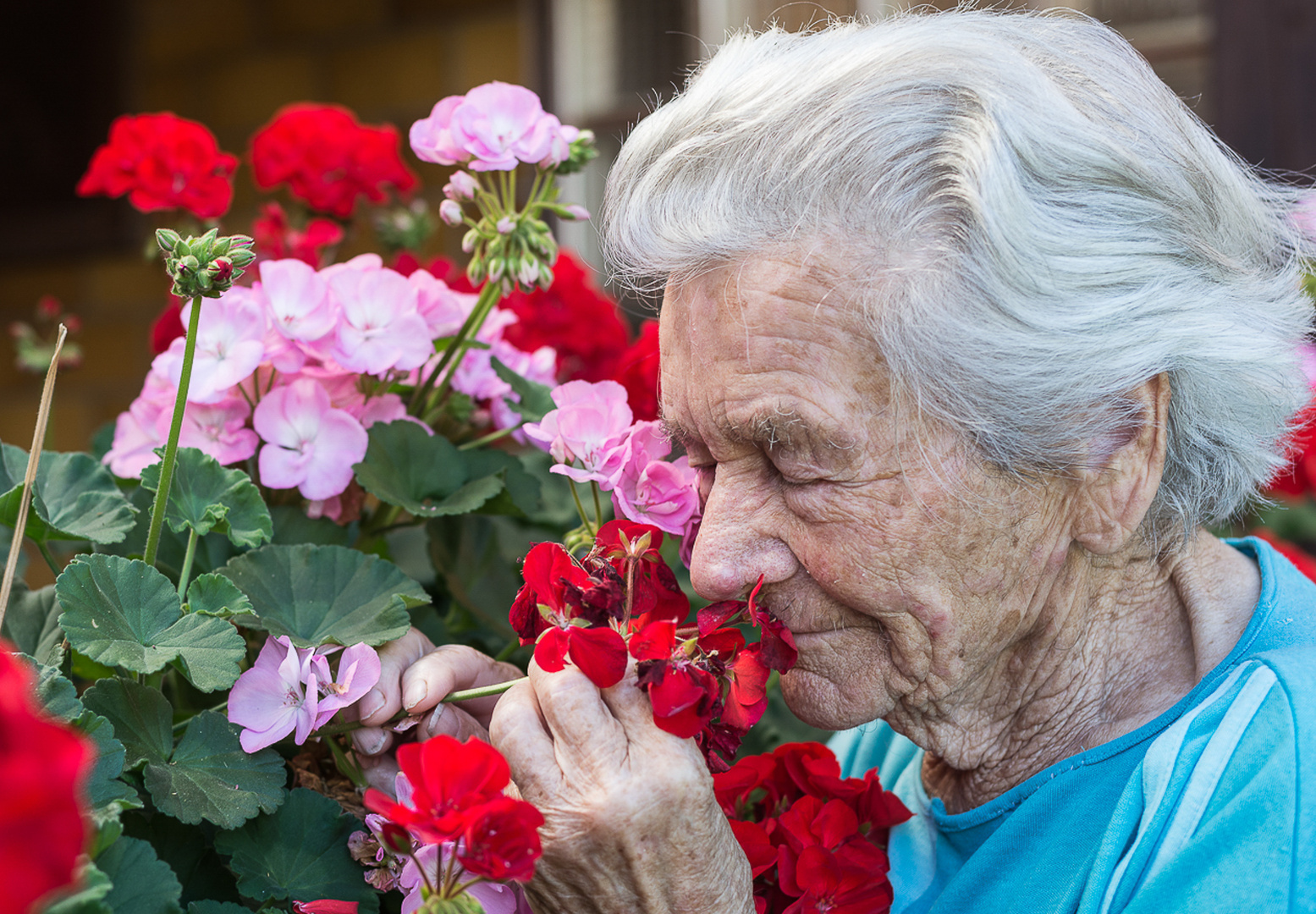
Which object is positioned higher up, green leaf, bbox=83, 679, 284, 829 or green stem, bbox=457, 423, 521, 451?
green stem, bbox=457, 423, 521, 451

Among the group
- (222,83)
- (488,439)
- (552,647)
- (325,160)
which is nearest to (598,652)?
(552,647)

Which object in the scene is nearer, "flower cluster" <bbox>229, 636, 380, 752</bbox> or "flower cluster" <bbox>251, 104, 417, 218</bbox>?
"flower cluster" <bbox>229, 636, 380, 752</bbox>

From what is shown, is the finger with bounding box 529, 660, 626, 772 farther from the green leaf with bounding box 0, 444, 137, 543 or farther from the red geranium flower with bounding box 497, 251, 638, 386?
the red geranium flower with bounding box 497, 251, 638, 386

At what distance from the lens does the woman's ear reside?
0.99 metres

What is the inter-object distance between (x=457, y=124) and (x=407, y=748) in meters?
0.67

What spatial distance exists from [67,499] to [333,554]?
25 centimetres

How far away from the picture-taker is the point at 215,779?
2.81 ft

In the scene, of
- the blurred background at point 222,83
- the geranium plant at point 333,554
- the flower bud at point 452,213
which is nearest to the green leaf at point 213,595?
the geranium plant at point 333,554

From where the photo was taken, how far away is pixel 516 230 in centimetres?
113

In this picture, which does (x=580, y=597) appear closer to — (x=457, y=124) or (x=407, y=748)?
(x=407, y=748)

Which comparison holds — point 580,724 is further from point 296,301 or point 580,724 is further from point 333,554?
point 296,301

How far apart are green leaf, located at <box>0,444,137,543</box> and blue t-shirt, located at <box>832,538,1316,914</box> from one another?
0.86 m

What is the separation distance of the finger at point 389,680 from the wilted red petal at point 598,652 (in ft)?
0.64

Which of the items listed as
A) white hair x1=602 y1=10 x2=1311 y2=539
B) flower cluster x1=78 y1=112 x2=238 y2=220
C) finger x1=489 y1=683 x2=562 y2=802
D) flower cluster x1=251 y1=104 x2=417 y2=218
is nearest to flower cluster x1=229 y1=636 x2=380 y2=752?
finger x1=489 y1=683 x2=562 y2=802
